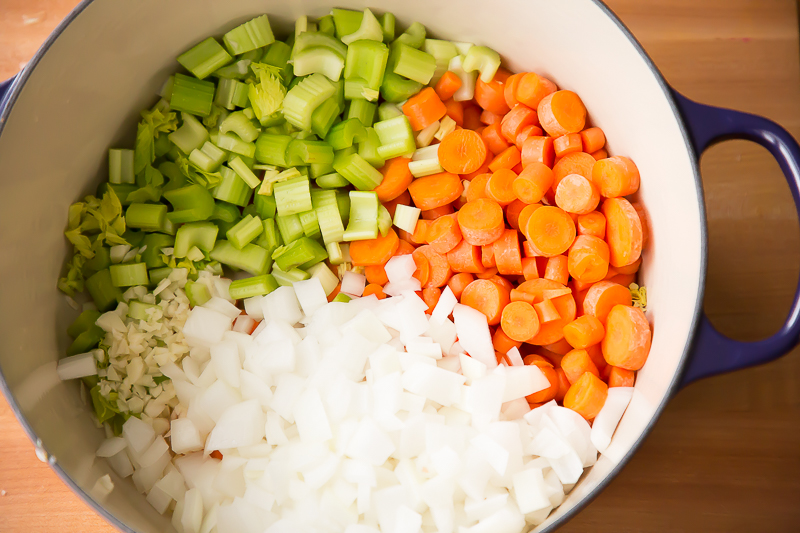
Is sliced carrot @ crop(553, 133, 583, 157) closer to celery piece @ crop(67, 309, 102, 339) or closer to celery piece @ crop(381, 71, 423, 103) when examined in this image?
celery piece @ crop(381, 71, 423, 103)

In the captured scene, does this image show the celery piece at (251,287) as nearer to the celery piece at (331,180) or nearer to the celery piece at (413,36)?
the celery piece at (331,180)

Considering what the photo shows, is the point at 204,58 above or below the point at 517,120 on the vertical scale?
above

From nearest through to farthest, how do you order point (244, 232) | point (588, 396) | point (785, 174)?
point (785, 174) < point (588, 396) < point (244, 232)

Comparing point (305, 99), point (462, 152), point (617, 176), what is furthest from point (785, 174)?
point (305, 99)

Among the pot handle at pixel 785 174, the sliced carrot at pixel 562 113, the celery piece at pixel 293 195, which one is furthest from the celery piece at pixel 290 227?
the pot handle at pixel 785 174

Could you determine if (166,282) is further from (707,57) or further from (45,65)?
(707,57)

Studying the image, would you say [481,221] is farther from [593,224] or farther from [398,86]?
[398,86]

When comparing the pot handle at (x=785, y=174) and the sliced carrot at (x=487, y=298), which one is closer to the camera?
the pot handle at (x=785, y=174)
